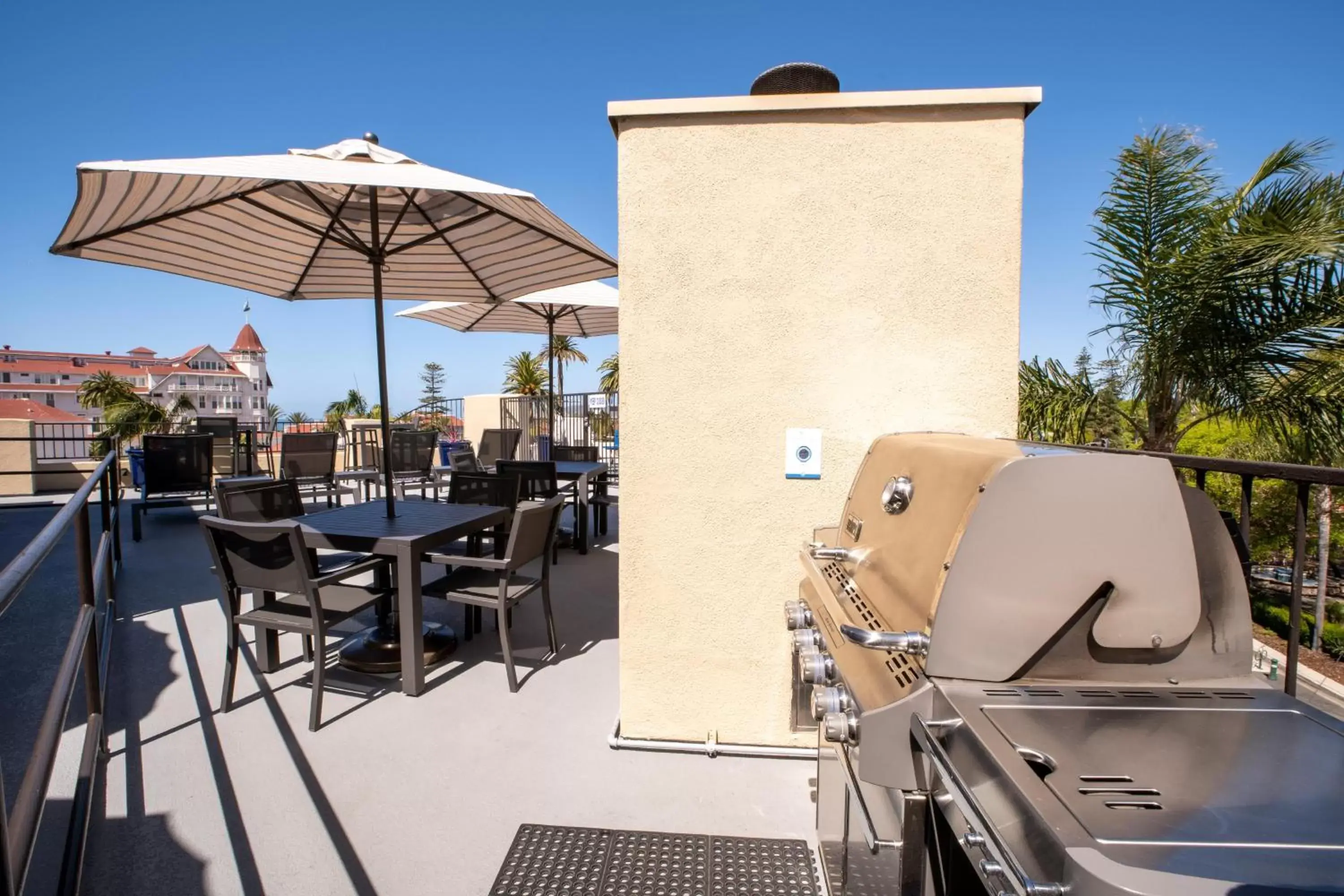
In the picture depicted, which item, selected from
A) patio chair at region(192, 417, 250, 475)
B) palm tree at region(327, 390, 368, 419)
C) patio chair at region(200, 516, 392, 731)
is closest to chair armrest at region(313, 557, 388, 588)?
patio chair at region(200, 516, 392, 731)

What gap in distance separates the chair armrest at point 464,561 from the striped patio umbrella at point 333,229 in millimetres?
603

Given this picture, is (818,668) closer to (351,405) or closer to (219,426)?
(219,426)

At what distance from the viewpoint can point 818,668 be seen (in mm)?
1467

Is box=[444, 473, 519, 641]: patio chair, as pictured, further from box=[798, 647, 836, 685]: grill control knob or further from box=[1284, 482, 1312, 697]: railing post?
box=[1284, 482, 1312, 697]: railing post

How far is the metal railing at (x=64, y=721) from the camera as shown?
986 millimetres

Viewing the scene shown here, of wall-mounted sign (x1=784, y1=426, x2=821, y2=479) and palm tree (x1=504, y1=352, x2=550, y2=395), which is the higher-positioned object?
palm tree (x1=504, y1=352, x2=550, y2=395)

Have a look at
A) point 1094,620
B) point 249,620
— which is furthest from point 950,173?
point 249,620

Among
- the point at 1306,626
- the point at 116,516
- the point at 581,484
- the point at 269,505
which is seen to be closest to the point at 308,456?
the point at 116,516

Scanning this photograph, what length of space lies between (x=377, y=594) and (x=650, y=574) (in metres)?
1.66

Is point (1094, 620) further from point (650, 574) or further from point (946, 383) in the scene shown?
point (650, 574)

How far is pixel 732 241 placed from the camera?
242 centimetres

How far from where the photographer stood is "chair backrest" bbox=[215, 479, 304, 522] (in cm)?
336

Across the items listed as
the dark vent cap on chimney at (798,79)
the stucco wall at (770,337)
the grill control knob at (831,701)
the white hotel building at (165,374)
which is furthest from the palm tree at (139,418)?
the white hotel building at (165,374)

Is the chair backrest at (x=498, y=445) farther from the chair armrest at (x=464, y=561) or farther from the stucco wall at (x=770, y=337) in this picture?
the stucco wall at (x=770, y=337)
